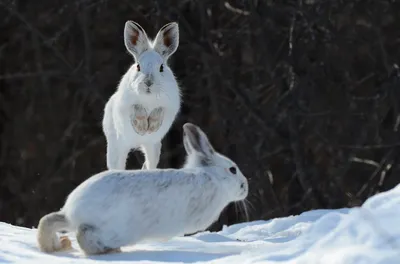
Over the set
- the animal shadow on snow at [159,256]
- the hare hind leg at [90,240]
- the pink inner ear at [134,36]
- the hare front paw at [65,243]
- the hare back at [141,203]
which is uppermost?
the pink inner ear at [134,36]

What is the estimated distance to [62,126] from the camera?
1306cm

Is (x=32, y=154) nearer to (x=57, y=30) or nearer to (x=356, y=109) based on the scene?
(x=57, y=30)

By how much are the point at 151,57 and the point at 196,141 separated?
1.08m

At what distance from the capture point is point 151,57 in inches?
271

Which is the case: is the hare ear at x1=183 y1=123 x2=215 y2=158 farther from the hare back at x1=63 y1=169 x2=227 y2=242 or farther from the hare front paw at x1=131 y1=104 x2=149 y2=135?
the hare front paw at x1=131 y1=104 x2=149 y2=135

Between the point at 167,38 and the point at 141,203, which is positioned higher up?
the point at 167,38

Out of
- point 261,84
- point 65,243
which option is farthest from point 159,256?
point 261,84

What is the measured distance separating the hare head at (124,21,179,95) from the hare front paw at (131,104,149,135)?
174mm

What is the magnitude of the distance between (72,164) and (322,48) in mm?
3397

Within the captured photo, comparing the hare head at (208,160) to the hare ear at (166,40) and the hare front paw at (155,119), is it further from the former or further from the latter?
the hare ear at (166,40)

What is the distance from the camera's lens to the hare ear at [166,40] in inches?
279

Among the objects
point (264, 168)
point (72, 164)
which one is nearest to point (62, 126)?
point (72, 164)

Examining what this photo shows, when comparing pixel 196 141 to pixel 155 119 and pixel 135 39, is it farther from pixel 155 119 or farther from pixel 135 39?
pixel 135 39

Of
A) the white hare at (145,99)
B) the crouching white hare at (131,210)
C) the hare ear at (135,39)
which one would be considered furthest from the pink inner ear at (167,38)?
the crouching white hare at (131,210)
